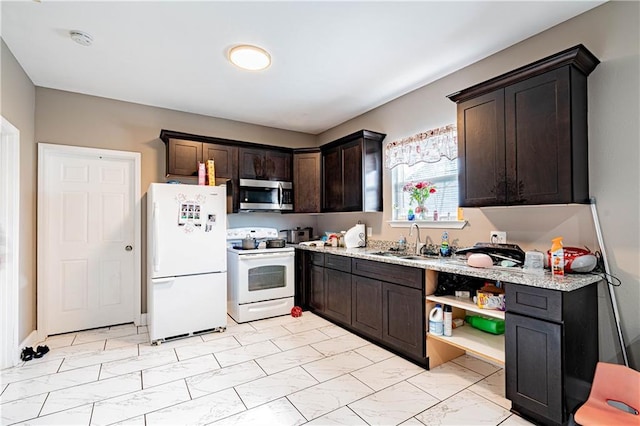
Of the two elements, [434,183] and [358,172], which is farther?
[358,172]

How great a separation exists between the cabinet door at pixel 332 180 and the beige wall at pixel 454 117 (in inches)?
13.2

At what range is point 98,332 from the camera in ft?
11.4

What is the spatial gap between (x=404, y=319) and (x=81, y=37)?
11.4 ft

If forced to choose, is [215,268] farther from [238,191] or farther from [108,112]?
[108,112]

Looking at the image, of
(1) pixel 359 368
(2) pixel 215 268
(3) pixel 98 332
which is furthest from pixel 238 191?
(1) pixel 359 368

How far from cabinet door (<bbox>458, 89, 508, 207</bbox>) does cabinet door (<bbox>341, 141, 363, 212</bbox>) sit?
1.32 m

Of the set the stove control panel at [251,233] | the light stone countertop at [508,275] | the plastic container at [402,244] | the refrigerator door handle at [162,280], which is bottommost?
the refrigerator door handle at [162,280]

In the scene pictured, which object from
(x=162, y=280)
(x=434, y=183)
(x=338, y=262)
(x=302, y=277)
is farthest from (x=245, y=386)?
(x=434, y=183)

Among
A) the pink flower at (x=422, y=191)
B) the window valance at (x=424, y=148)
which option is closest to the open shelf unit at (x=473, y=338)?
the pink flower at (x=422, y=191)

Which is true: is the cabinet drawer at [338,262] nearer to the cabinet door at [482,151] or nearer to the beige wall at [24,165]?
the cabinet door at [482,151]

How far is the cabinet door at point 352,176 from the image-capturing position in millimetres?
3779

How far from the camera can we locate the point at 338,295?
356 centimetres

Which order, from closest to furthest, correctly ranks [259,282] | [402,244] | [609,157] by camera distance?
[609,157]
[402,244]
[259,282]

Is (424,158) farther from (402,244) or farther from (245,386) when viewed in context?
(245,386)
